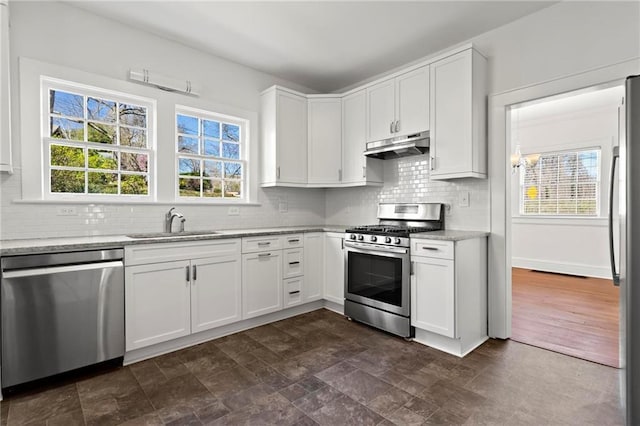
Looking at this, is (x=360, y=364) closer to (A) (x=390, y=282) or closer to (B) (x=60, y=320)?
(A) (x=390, y=282)

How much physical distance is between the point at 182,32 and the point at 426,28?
7.48ft

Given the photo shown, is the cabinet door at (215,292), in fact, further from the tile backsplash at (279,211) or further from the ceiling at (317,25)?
the ceiling at (317,25)

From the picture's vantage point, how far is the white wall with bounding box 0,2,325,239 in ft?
8.20

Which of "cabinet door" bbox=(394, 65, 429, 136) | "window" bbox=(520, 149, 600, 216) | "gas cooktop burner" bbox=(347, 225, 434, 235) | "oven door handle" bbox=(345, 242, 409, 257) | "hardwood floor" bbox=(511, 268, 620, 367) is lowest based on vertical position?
"hardwood floor" bbox=(511, 268, 620, 367)

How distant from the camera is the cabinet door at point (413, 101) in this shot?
3.19 metres

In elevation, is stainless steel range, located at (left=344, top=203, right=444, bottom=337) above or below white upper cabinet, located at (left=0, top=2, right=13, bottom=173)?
below

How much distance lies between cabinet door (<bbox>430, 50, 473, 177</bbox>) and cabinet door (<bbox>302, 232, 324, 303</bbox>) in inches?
57.4

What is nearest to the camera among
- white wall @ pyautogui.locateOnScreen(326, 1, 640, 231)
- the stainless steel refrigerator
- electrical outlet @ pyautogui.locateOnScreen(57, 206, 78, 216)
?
the stainless steel refrigerator

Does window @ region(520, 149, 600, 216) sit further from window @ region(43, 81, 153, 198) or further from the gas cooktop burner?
window @ region(43, 81, 153, 198)

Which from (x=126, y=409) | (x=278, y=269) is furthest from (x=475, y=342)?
(x=126, y=409)

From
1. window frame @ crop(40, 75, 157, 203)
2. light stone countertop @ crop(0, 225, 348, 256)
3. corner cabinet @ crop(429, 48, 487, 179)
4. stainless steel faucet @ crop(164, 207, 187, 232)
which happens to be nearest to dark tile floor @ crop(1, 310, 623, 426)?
light stone countertop @ crop(0, 225, 348, 256)

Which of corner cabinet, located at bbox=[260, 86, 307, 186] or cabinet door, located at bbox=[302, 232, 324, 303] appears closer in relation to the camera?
cabinet door, located at bbox=[302, 232, 324, 303]

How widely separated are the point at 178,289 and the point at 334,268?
5.42 feet

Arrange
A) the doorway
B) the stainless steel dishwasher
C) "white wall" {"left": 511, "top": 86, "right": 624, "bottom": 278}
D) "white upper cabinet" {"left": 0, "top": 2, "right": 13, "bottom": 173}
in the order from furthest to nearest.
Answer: "white wall" {"left": 511, "top": 86, "right": 624, "bottom": 278}, the doorway, "white upper cabinet" {"left": 0, "top": 2, "right": 13, "bottom": 173}, the stainless steel dishwasher
